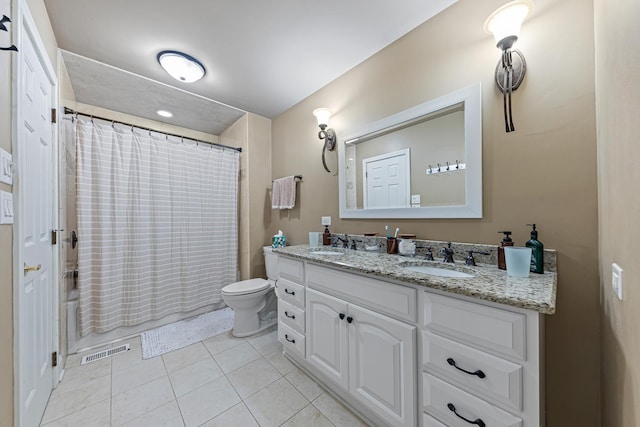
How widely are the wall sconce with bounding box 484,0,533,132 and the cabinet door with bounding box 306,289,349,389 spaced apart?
133 cm

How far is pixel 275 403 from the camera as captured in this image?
1.38 m

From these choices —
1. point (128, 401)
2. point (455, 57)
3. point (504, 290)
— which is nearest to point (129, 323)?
point (128, 401)

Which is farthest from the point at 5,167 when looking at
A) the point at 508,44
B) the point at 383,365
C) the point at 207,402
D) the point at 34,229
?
the point at 508,44

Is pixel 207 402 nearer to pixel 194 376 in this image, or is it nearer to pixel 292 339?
pixel 194 376

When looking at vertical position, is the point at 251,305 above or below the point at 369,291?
below

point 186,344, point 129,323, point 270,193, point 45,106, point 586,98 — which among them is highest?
point 45,106

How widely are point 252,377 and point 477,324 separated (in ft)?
4.91

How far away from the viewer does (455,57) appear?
1.38 m

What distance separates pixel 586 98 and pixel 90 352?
359cm

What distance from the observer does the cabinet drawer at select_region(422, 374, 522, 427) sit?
0.77m

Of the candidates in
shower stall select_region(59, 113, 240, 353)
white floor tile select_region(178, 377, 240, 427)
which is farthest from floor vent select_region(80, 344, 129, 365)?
white floor tile select_region(178, 377, 240, 427)

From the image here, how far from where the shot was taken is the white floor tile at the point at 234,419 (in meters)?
1.24

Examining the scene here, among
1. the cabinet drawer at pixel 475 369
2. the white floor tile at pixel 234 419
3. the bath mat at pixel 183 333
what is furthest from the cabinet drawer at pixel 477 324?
the bath mat at pixel 183 333

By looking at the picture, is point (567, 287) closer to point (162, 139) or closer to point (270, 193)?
point (270, 193)
